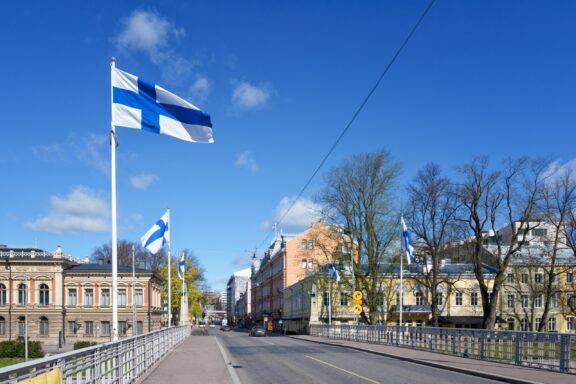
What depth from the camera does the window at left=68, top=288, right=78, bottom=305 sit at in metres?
76.1

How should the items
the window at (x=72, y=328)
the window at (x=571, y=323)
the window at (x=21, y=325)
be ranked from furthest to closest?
the window at (x=72, y=328), the window at (x=21, y=325), the window at (x=571, y=323)

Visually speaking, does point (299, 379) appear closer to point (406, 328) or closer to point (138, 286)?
point (406, 328)

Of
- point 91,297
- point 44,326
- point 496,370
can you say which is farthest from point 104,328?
point 496,370

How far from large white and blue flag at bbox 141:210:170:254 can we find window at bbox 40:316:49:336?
5207 cm

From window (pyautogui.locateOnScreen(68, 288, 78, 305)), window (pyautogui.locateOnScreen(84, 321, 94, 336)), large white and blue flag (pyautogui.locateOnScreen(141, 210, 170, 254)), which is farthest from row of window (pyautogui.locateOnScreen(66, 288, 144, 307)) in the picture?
large white and blue flag (pyautogui.locateOnScreen(141, 210, 170, 254))

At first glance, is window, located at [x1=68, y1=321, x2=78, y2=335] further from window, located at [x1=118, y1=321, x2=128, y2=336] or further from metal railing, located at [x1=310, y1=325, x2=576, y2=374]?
metal railing, located at [x1=310, y1=325, x2=576, y2=374]

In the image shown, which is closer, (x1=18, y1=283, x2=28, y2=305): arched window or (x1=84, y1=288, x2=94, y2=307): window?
(x1=18, y1=283, x2=28, y2=305): arched window

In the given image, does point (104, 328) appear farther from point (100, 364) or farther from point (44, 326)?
point (100, 364)

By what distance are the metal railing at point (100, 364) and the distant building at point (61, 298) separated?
56.4m

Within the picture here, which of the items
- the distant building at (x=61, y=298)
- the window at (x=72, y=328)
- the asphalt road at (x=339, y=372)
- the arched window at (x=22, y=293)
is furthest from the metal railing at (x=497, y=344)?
the arched window at (x=22, y=293)

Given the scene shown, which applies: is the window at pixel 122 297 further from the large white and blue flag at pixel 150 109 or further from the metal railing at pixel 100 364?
the large white and blue flag at pixel 150 109

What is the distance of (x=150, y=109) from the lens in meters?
13.8

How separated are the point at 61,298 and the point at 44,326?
12.1ft

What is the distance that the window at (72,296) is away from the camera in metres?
76.1
